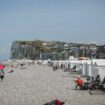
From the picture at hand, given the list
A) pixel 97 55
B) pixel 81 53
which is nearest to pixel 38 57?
pixel 81 53

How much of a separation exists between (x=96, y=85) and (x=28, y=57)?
174 metres

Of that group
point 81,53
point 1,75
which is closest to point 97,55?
point 81,53

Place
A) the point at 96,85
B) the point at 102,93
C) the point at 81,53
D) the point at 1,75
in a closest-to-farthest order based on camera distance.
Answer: the point at 102,93 → the point at 96,85 → the point at 1,75 → the point at 81,53

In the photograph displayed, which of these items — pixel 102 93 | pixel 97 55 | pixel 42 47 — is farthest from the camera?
pixel 42 47

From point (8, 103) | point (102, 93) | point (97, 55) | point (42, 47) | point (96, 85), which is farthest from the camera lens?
point (42, 47)

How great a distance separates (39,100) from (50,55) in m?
156

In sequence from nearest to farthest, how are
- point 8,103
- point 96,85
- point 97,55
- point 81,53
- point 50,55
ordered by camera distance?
point 8,103, point 96,85, point 97,55, point 81,53, point 50,55

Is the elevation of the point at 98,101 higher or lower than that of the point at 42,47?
lower

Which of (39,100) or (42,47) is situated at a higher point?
(42,47)

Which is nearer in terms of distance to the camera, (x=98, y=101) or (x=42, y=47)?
(x=98, y=101)

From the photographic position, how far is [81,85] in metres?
22.6

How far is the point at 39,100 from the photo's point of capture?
16922 mm

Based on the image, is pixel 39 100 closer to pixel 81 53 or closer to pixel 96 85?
pixel 96 85

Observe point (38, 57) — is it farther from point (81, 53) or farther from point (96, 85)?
point (96, 85)
